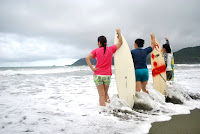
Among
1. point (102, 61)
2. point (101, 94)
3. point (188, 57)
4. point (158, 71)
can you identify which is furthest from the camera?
point (188, 57)

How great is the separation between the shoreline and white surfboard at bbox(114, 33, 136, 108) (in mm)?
861

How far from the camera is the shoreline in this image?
6.21 ft

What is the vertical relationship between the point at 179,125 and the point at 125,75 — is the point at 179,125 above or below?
below

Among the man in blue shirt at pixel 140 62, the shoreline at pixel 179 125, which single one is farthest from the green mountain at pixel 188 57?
the shoreline at pixel 179 125

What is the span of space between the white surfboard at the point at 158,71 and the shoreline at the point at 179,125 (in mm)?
1283

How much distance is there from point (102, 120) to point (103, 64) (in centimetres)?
104

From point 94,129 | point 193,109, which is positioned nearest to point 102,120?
point 94,129

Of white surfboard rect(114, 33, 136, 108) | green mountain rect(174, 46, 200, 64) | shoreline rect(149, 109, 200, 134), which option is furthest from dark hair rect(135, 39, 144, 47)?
green mountain rect(174, 46, 200, 64)

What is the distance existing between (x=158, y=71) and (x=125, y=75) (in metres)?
1.30

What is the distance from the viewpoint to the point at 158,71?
3.84 m

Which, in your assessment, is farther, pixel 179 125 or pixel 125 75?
pixel 125 75

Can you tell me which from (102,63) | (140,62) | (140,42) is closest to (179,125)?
(140,62)

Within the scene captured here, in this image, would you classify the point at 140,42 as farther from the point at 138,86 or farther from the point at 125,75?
the point at 138,86

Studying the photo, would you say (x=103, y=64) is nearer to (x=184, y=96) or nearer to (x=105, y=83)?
(x=105, y=83)
